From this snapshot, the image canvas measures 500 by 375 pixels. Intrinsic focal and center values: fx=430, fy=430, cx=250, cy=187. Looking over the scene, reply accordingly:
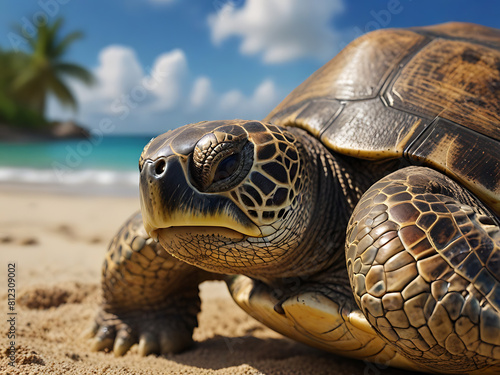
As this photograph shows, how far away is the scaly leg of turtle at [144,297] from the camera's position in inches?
98.1

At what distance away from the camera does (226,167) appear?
174 centimetres

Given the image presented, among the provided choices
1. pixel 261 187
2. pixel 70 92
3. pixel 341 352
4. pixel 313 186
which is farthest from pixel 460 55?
pixel 70 92

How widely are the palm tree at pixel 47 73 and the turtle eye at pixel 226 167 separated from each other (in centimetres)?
4416

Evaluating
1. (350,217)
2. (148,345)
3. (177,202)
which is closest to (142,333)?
(148,345)

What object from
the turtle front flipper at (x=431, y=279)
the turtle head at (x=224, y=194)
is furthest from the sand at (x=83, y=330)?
the turtle front flipper at (x=431, y=279)

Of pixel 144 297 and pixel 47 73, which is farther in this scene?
pixel 47 73

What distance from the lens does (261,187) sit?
69.4 inches

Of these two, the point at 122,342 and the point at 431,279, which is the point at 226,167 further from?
the point at 122,342

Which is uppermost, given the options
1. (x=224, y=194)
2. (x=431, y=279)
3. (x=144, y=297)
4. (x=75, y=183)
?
(x=224, y=194)

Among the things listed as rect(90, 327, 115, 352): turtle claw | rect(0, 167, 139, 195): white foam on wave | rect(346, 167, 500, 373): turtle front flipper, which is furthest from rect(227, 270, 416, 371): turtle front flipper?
rect(0, 167, 139, 195): white foam on wave

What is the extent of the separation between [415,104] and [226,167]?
3.69ft

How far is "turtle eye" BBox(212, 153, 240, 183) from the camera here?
1.72 metres

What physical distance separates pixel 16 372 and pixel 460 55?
269 cm

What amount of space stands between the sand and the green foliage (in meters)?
40.8
